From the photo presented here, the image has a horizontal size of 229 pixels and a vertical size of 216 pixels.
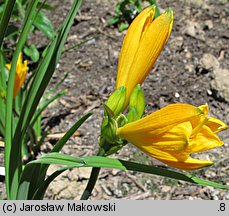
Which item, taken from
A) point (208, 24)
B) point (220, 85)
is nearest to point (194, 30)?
point (208, 24)

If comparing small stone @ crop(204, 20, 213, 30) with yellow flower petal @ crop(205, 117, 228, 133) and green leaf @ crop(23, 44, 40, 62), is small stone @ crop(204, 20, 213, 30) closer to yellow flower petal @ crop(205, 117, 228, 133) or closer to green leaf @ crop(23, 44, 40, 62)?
green leaf @ crop(23, 44, 40, 62)

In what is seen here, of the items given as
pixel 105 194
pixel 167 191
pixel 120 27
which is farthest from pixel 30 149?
pixel 120 27

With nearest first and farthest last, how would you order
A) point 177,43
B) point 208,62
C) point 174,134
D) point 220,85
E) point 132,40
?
1. point 174,134
2. point 132,40
3. point 220,85
4. point 208,62
5. point 177,43

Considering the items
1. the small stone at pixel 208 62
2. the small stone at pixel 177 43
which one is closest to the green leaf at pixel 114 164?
the small stone at pixel 208 62

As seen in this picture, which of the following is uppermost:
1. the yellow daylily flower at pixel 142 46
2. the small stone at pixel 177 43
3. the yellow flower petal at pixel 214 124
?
the small stone at pixel 177 43

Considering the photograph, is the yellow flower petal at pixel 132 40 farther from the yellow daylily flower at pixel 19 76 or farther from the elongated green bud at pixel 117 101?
the yellow daylily flower at pixel 19 76

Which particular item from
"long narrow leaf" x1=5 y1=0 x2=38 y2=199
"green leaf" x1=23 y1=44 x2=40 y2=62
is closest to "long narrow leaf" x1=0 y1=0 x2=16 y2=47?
"long narrow leaf" x1=5 y1=0 x2=38 y2=199

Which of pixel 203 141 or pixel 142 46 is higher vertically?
pixel 142 46

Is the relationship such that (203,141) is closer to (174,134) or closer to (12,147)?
(174,134)
